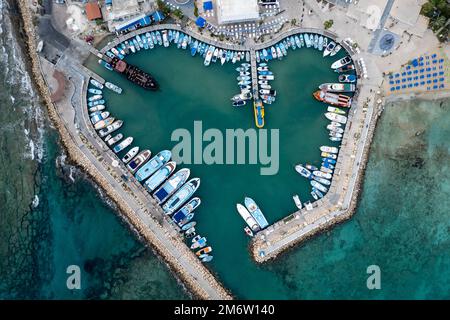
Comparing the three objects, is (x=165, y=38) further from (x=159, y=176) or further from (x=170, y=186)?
(x=170, y=186)

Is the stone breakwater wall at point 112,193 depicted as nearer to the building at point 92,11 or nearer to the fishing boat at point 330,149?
the building at point 92,11

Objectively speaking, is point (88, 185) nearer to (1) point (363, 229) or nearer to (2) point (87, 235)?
(2) point (87, 235)

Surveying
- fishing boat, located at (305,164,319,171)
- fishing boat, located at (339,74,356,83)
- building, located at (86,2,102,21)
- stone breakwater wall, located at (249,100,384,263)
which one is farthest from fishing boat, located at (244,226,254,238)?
building, located at (86,2,102,21)

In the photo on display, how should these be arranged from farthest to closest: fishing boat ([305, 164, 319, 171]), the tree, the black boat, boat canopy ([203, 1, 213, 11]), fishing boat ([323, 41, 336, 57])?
fishing boat ([323, 41, 336, 57]) < fishing boat ([305, 164, 319, 171]) < the tree < boat canopy ([203, 1, 213, 11]) < the black boat

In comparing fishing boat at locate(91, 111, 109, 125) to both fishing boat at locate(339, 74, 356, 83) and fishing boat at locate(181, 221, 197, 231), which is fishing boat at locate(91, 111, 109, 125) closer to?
fishing boat at locate(181, 221, 197, 231)

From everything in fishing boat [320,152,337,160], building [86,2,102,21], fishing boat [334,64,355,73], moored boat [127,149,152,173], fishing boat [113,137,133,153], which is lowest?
fishing boat [320,152,337,160]

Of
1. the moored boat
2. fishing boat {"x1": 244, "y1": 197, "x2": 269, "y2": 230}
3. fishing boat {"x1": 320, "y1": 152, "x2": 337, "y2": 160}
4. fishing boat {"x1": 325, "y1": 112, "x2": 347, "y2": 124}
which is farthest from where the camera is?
fishing boat {"x1": 325, "y1": 112, "x2": 347, "y2": 124}

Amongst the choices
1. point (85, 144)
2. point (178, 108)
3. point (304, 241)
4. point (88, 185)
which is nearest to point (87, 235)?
point (88, 185)
